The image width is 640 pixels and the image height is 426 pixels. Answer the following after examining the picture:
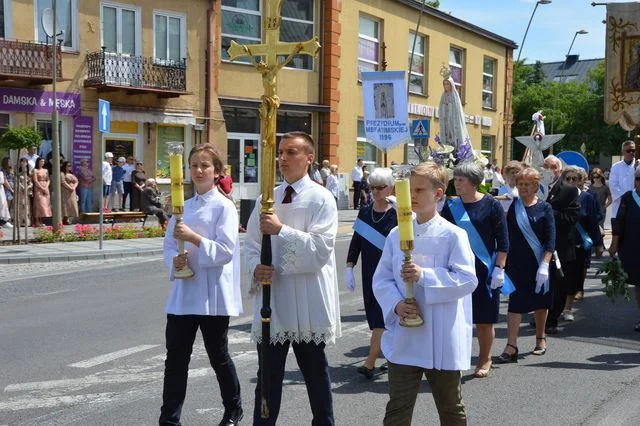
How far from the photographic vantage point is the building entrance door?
27.6 m

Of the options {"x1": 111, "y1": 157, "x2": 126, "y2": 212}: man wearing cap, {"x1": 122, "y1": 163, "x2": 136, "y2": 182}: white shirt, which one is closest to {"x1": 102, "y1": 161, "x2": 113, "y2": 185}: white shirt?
{"x1": 111, "y1": 157, "x2": 126, "y2": 212}: man wearing cap

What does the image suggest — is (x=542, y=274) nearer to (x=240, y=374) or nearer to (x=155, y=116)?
(x=240, y=374)

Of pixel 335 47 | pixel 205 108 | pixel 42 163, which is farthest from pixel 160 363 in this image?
pixel 335 47

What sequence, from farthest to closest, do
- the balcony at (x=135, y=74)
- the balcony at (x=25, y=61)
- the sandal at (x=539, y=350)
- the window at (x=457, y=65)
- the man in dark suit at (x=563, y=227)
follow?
the window at (x=457, y=65) → the balcony at (x=135, y=74) → the balcony at (x=25, y=61) → the man in dark suit at (x=563, y=227) → the sandal at (x=539, y=350)

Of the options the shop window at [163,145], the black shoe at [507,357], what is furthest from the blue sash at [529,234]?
the shop window at [163,145]

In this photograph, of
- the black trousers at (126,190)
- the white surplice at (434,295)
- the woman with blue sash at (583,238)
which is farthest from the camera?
the black trousers at (126,190)

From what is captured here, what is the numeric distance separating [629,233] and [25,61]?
16873 millimetres

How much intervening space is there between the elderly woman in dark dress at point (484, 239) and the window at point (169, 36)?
63.5ft

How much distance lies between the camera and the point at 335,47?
29.6 meters

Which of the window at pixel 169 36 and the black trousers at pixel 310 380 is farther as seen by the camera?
the window at pixel 169 36

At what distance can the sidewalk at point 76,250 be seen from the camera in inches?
576

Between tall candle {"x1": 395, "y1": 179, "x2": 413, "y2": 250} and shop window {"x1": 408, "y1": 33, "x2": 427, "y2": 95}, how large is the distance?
103 feet

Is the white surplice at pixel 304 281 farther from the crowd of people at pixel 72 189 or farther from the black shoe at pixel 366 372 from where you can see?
the crowd of people at pixel 72 189

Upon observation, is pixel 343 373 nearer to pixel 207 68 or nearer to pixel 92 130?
pixel 92 130
